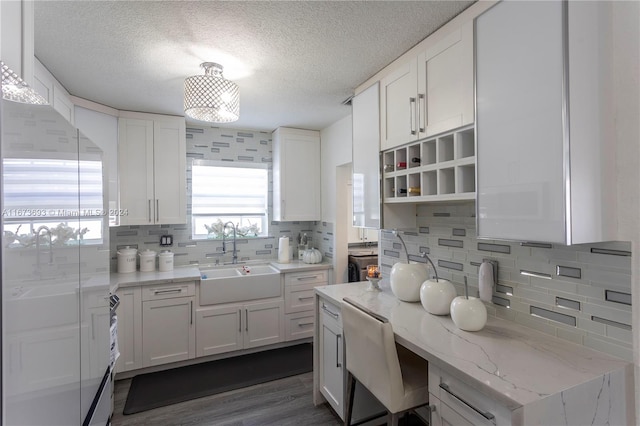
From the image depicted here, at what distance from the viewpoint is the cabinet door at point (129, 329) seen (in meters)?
2.69

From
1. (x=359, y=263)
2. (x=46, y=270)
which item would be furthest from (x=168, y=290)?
(x=46, y=270)

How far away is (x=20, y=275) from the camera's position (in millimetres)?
617

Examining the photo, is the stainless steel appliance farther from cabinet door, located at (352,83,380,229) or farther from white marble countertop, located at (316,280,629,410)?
white marble countertop, located at (316,280,629,410)

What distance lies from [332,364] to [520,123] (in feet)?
5.87

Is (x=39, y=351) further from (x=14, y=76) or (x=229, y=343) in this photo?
(x=229, y=343)

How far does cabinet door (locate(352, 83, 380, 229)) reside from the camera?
2.23m

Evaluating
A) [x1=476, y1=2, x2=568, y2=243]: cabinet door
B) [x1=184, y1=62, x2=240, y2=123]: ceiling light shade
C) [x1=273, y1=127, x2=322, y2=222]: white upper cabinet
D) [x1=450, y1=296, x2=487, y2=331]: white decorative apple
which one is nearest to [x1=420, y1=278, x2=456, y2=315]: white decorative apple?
[x1=450, y1=296, x2=487, y2=331]: white decorative apple

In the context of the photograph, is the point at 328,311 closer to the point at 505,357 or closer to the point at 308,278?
the point at 505,357

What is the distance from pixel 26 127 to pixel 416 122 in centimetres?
175

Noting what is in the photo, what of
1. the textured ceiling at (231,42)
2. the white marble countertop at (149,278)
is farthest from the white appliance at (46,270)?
the white marble countertop at (149,278)

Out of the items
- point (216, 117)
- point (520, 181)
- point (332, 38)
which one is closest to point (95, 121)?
point (216, 117)

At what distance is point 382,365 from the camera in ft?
4.92

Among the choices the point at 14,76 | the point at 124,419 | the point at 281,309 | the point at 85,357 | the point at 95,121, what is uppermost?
the point at 95,121

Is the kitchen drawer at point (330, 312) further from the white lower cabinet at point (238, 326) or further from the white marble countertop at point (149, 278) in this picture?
the white marble countertop at point (149, 278)
